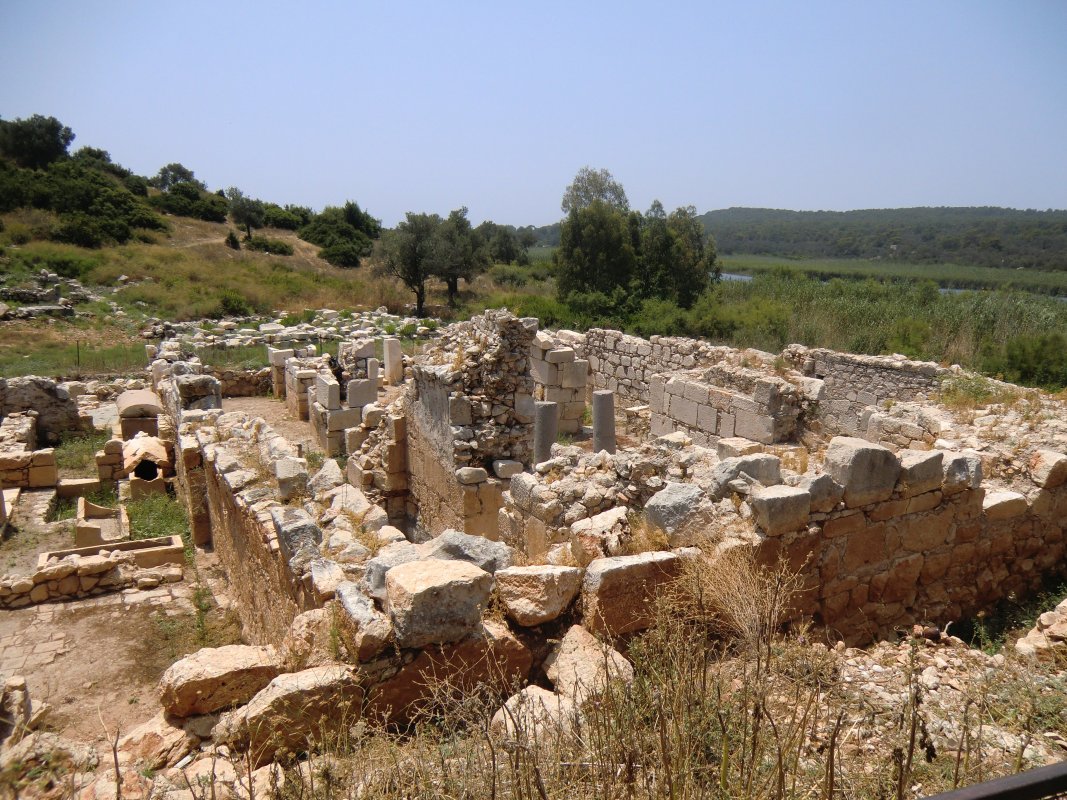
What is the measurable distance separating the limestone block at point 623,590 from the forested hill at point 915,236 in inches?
2547

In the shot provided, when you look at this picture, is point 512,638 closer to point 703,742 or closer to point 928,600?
point 703,742

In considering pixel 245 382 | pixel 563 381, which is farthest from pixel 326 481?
pixel 245 382

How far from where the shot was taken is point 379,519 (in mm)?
5531

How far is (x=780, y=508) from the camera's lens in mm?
4305

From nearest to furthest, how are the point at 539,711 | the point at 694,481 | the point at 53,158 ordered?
the point at 539,711
the point at 694,481
the point at 53,158

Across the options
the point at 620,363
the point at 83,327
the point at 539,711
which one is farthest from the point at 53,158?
the point at 539,711

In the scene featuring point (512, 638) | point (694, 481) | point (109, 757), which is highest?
point (694, 481)

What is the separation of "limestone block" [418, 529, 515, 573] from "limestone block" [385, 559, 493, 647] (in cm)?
48

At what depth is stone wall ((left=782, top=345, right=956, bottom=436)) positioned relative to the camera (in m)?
13.8

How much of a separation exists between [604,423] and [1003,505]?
5.43m

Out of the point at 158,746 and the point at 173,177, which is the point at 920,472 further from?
the point at 173,177

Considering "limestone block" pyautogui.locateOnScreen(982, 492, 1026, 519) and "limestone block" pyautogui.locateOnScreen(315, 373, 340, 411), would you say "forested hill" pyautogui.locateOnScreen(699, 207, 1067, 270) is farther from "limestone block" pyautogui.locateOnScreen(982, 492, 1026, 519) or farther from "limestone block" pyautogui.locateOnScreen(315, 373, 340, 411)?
"limestone block" pyautogui.locateOnScreen(982, 492, 1026, 519)

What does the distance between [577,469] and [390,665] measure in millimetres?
3129

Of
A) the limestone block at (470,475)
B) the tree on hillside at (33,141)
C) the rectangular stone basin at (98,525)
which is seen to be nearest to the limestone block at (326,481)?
the limestone block at (470,475)
